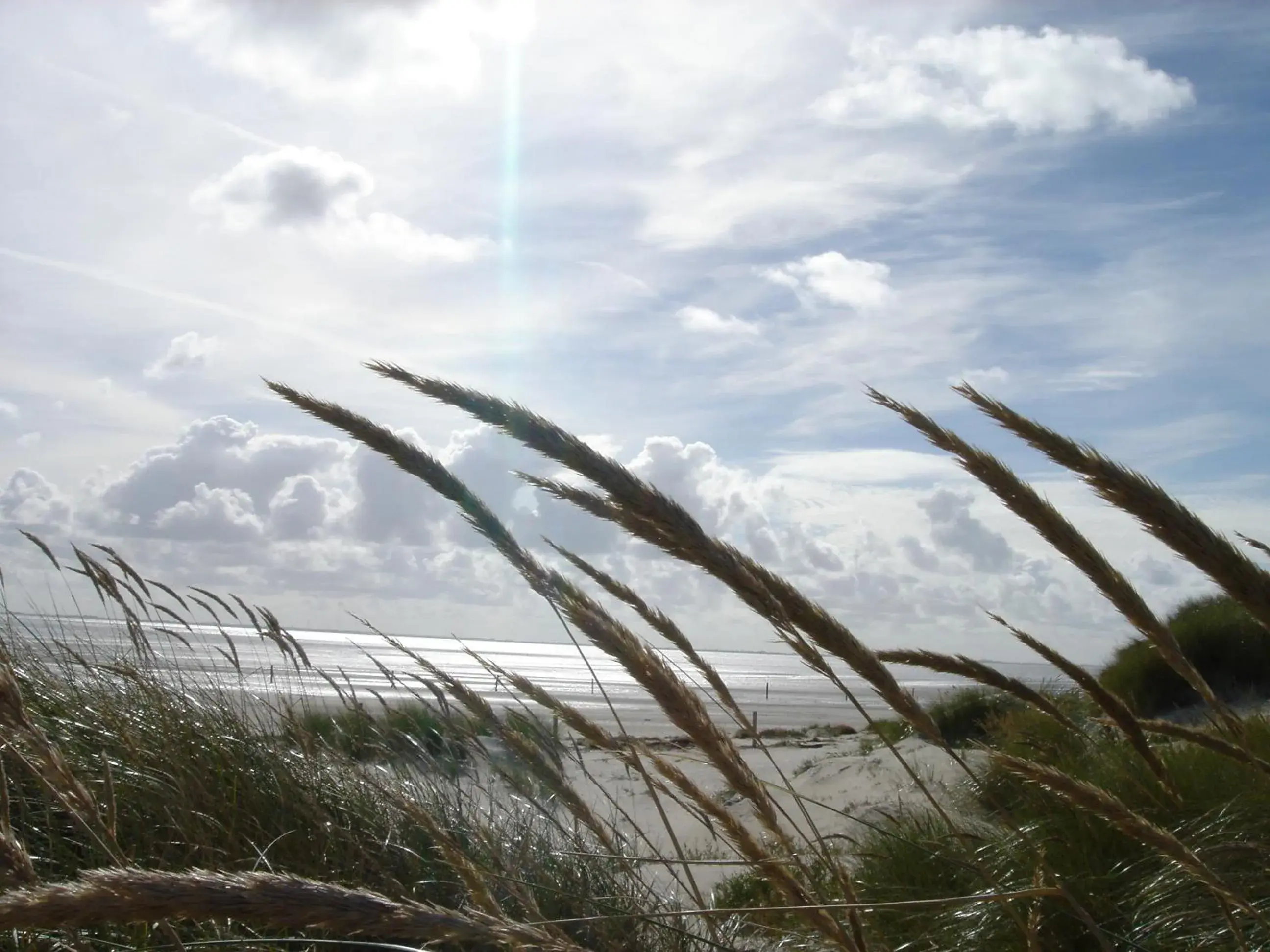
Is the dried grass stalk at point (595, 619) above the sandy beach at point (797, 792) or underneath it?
above

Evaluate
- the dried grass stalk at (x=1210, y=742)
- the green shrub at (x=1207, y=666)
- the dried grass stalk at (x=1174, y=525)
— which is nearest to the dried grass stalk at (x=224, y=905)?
the dried grass stalk at (x=1174, y=525)

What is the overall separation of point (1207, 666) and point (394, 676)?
9084 millimetres

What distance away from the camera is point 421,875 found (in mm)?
3166

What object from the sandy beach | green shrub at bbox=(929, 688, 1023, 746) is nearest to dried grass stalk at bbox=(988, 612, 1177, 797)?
the sandy beach

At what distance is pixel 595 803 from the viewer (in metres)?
Answer: 4.02

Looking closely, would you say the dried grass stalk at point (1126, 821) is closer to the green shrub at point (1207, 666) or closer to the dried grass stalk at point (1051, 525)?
the dried grass stalk at point (1051, 525)

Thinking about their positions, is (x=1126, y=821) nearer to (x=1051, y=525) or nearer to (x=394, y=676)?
(x=1051, y=525)

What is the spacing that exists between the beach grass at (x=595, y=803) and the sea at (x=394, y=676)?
3.9 inches

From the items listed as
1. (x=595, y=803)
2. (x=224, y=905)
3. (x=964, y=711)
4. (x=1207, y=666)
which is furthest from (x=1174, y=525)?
(x=964, y=711)

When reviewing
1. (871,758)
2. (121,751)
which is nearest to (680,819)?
(871,758)

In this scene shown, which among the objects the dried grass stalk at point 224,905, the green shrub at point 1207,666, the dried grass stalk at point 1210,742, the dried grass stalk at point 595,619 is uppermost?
the dried grass stalk at point 595,619

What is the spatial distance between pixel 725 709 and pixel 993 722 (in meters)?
5.98

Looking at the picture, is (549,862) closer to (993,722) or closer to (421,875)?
(421,875)

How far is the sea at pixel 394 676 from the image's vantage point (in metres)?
3.99
